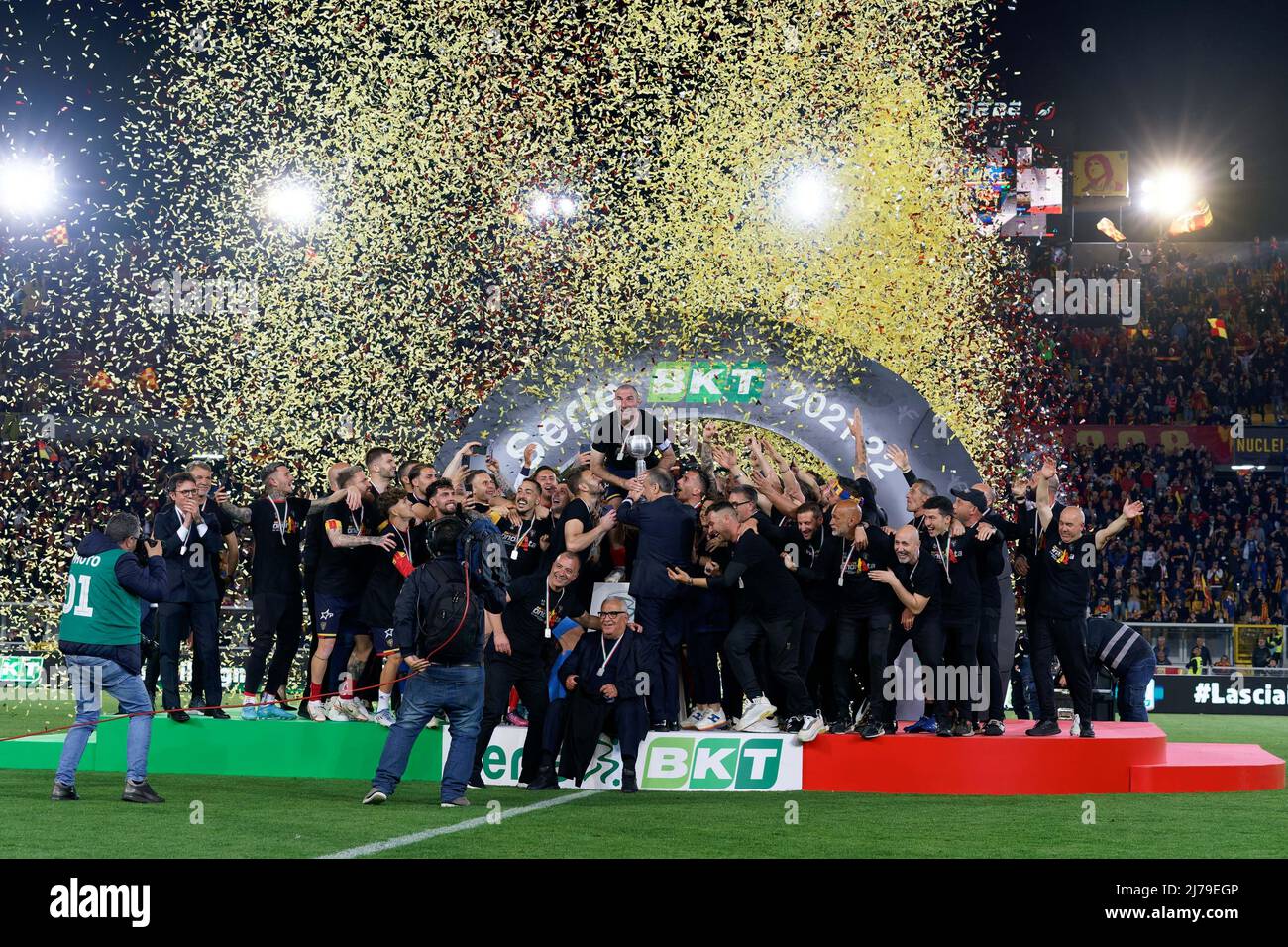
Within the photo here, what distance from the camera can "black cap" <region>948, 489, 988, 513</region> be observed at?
13500 millimetres

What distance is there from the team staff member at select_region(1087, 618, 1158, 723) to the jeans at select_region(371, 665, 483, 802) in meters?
7.67

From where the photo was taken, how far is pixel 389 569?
13719 millimetres

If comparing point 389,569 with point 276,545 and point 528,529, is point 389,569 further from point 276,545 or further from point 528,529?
point 528,529

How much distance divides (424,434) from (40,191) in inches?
327

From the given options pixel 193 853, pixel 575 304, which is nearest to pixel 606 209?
pixel 575 304

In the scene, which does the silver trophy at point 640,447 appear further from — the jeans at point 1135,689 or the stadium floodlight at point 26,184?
the stadium floodlight at point 26,184

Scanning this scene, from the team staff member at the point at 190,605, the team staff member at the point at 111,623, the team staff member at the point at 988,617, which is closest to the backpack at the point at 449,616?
the team staff member at the point at 111,623

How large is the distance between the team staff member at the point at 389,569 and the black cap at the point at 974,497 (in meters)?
4.48

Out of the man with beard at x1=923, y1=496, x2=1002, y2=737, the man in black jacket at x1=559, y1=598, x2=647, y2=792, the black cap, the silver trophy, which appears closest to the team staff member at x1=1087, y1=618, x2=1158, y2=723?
the black cap

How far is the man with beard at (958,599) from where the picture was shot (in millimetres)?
13062

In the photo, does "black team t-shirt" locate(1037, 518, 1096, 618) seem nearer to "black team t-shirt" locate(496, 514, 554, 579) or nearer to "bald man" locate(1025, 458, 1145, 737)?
"bald man" locate(1025, 458, 1145, 737)

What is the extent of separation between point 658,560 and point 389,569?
242 centimetres

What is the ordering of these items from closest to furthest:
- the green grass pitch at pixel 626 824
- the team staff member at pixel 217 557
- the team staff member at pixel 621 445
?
the green grass pitch at pixel 626 824, the team staff member at pixel 217 557, the team staff member at pixel 621 445

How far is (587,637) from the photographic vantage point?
12.7 metres
